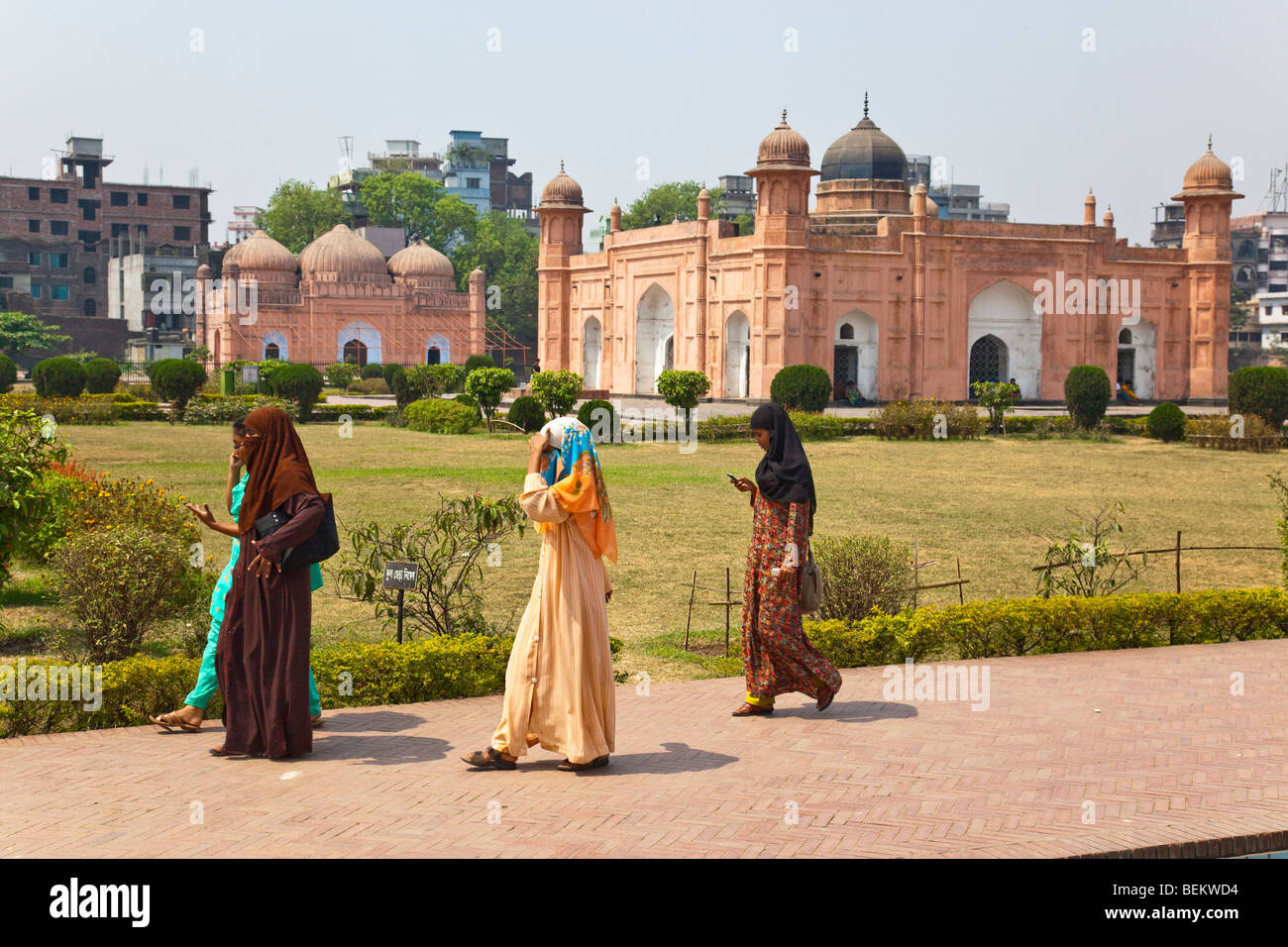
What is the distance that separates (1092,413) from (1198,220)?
1462 cm

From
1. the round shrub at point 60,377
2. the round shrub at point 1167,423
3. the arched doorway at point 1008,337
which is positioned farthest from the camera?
the arched doorway at point 1008,337

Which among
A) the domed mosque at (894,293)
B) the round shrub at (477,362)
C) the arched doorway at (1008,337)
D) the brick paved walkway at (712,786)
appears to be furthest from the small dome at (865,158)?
the brick paved walkway at (712,786)

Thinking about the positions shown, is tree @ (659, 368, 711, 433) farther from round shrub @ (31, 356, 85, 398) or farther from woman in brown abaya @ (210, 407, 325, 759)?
woman in brown abaya @ (210, 407, 325, 759)

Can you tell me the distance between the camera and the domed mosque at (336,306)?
4819 cm

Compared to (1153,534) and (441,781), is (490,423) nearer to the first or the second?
(1153,534)

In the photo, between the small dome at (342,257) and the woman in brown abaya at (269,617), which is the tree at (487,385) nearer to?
the woman in brown abaya at (269,617)

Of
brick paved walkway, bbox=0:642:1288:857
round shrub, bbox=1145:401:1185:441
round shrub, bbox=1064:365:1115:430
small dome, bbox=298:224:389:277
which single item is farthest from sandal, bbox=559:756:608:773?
small dome, bbox=298:224:389:277

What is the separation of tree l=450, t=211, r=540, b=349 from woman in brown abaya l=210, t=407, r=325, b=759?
180 feet

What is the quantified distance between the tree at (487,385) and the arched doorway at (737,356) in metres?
10.8

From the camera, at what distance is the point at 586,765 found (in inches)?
209

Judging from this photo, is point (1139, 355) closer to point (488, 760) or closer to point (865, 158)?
point (865, 158)

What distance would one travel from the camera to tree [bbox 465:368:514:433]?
82.9 feet

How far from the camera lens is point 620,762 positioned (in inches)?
216

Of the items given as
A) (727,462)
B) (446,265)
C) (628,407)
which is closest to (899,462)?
(727,462)
